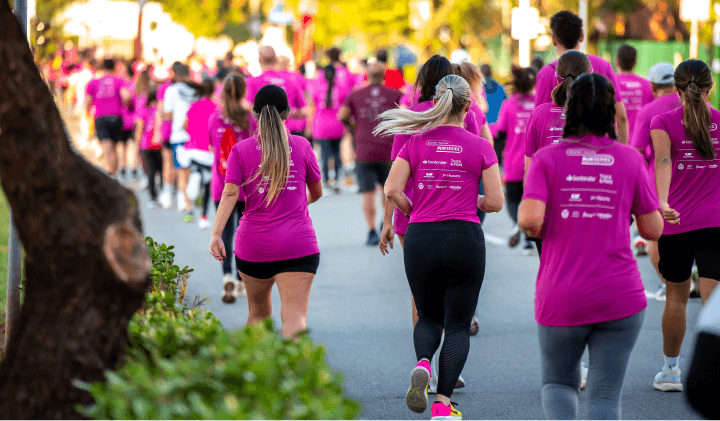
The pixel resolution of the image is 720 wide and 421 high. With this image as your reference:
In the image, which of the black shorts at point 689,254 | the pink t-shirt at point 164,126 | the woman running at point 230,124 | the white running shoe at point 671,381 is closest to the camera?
the black shorts at point 689,254

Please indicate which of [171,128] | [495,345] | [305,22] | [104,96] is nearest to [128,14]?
[305,22]

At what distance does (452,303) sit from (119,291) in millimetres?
2122

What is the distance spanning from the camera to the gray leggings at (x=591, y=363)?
150 inches

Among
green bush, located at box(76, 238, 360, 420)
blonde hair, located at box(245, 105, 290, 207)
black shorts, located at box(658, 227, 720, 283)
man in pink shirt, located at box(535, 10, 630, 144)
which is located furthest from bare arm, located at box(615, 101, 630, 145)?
green bush, located at box(76, 238, 360, 420)

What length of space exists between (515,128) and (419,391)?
574cm

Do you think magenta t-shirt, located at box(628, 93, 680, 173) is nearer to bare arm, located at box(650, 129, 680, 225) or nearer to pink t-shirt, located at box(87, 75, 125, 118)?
bare arm, located at box(650, 129, 680, 225)

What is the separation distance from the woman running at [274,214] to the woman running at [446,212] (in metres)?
0.62

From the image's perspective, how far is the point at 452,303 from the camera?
5.00m

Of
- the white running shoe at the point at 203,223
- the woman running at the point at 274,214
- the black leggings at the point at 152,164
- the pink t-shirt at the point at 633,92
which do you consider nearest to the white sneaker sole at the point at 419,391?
the woman running at the point at 274,214

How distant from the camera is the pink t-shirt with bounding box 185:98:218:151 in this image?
11430 millimetres

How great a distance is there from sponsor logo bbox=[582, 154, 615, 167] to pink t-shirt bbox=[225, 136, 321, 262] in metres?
2.01

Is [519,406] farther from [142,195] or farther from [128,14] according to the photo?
[128,14]

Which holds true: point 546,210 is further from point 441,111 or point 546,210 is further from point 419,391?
point 419,391

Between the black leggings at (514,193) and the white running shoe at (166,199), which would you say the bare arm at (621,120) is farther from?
the white running shoe at (166,199)
